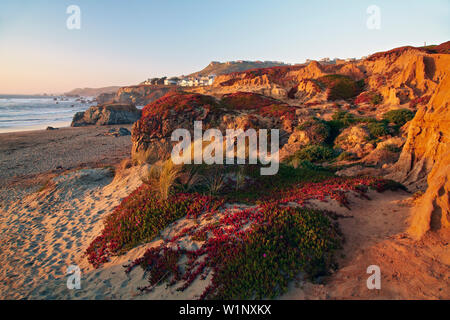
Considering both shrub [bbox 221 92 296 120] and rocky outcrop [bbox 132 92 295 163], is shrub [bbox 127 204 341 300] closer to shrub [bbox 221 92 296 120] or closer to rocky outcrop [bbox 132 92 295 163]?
rocky outcrop [bbox 132 92 295 163]

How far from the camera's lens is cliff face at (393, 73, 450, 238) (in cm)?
490

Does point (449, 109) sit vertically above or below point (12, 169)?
above

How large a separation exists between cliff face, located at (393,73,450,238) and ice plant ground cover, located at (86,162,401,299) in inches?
58.4

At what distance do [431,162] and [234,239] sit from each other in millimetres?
7075

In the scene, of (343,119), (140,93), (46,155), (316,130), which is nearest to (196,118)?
(316,130)

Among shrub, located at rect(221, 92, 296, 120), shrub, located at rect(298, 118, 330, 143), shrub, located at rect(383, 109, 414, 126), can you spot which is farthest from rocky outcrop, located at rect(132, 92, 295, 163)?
shrub, located at rect(383, 109, 414, 126)

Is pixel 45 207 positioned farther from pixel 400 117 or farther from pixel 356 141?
pixel 400 117

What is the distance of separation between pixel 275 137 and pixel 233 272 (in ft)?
46.9

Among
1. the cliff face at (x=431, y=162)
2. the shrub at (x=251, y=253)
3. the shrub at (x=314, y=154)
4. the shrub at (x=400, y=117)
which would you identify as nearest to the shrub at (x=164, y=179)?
the shrub at (x=251, y=253)

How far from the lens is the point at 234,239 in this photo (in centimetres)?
511

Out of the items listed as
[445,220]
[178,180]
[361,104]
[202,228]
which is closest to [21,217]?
[178,180]

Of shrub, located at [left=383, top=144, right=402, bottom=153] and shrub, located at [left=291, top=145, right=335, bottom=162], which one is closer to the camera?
shrub, located at [left=383, top=144, right=402, bottom=153]
